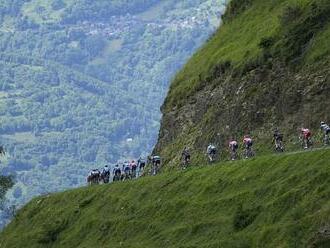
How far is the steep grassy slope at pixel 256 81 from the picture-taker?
92.8 m

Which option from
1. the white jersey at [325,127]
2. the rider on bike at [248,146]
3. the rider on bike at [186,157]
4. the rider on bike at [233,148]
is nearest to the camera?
the white jersey at [325,127]

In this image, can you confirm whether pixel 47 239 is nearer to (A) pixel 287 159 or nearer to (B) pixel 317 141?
(B) pixel 317 141

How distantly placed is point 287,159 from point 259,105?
3023 cm

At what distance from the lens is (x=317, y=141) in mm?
81688

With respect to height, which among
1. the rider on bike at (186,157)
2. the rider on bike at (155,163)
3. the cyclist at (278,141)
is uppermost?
the cyclist at (278,141)

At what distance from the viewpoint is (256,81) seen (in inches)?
4016

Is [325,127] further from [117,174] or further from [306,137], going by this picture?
[117,174]

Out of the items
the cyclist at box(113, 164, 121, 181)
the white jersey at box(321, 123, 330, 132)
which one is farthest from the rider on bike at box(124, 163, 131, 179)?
the white jersey at box(321, 123, 330, 132)

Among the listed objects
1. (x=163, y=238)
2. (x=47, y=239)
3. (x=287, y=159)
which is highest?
(x=287, y=159)

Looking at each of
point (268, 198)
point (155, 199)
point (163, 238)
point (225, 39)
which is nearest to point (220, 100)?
point (225, 39)

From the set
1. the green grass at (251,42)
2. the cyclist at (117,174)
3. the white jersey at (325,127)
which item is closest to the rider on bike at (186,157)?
the cyclist at (117,174)

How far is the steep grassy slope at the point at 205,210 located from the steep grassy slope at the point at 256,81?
11.2 metres

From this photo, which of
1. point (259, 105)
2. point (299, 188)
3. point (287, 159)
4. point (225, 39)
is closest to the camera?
point (299, 188)

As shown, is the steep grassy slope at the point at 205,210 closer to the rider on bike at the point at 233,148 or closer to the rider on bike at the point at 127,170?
the rider on bike at the point at 127,170
